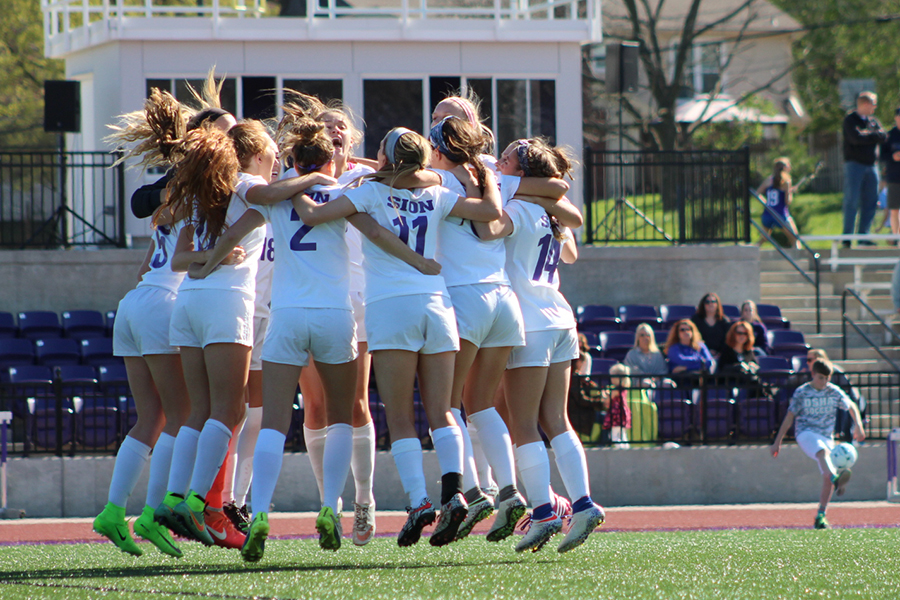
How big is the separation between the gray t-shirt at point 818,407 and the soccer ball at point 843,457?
0.25 m

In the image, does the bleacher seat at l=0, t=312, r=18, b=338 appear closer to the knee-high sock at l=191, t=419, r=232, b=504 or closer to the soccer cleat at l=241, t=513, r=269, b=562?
the knee-high sock at l=191, t=419, r=232, b=504

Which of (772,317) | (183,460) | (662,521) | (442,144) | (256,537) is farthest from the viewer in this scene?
(772,317)

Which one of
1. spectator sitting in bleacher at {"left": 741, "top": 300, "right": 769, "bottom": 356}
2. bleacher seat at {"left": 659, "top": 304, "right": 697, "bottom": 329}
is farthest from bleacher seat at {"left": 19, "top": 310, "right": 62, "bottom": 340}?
spectator sitting in bleacher at {"left": 741, "top": 300, "right": 769, "bottom": 356}

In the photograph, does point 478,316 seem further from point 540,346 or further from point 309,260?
point 309,260

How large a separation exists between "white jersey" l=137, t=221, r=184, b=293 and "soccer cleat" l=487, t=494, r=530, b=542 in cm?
201

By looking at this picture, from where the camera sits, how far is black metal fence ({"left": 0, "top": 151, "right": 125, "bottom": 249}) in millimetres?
15133

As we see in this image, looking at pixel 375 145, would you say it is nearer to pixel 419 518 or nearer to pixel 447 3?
pixel 447 3

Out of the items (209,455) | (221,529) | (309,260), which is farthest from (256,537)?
(309,260)

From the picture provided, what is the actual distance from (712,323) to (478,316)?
8.02 meters

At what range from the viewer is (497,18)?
16438mm

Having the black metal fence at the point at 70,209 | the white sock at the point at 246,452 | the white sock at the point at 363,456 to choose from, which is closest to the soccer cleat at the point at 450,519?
the white sock at the point at 363,456

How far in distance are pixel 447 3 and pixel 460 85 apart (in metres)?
8.06

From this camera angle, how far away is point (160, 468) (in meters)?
5.83

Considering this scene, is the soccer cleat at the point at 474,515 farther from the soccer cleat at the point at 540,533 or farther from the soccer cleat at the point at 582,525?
the soccer cleat at the point at 582,525
